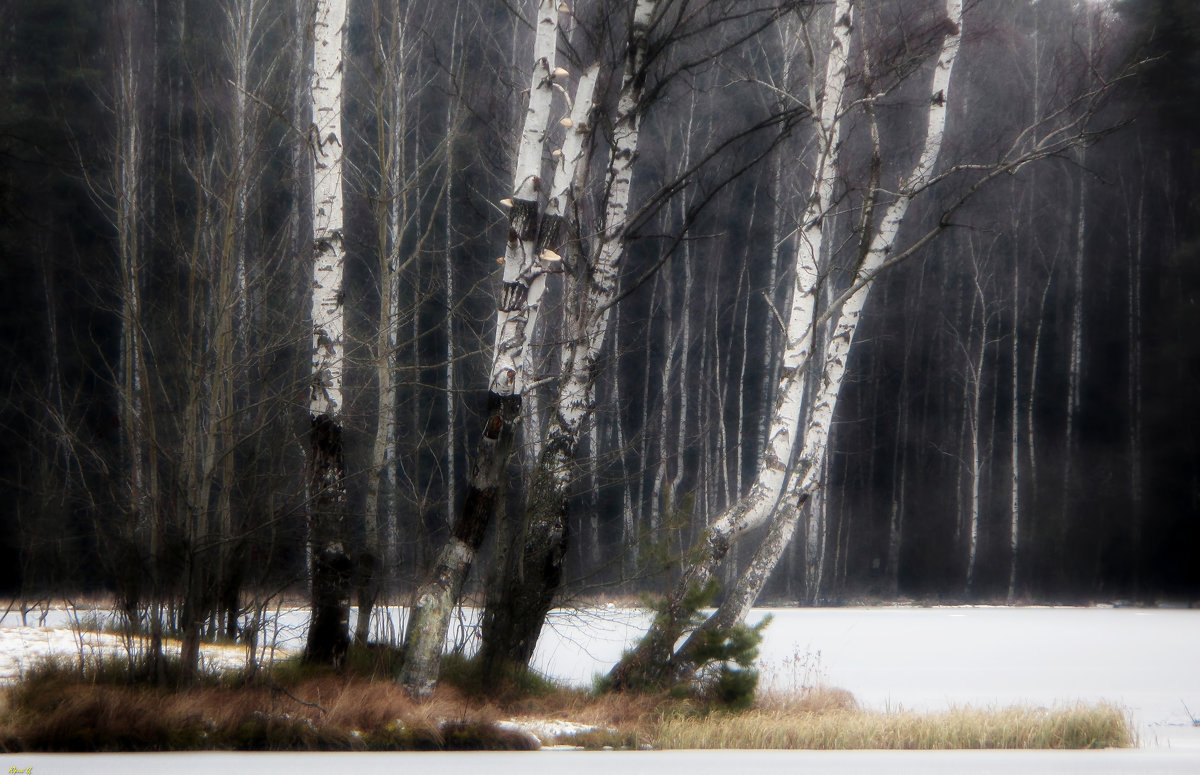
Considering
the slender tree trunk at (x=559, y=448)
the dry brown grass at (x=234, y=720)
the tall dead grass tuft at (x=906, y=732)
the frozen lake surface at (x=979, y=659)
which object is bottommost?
the frozen lake surface at (x=979, y=659)

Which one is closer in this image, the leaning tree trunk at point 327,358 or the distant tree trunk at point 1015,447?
the leaning tree trunk at point 327,358

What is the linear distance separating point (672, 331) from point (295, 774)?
15095 mm

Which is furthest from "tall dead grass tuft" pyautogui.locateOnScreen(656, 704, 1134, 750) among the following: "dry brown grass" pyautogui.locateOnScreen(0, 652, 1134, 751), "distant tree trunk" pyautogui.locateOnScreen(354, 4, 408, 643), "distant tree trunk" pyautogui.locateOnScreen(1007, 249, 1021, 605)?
"distant tree trunk" pyautogui.locateOnScreen(1007, 249, 1021, 605)

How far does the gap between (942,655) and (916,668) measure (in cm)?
101

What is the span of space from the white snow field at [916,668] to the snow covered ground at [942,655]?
0.08 ft

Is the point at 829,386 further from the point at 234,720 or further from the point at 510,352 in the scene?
the point at 234,720

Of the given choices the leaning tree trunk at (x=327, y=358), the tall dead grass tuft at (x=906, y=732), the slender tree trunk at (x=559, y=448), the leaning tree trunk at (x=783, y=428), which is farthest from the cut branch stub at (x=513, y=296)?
the tall dead grass tuft at (x=906, y=732)

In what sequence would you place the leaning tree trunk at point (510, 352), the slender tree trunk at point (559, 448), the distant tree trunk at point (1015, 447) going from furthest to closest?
the distant tree trunk at point (1015, 447) < the slender tree trunk at point (559, 448) < the leaning tree trunk at point (510, 352)

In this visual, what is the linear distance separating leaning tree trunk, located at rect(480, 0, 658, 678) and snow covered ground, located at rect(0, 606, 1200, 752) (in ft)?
1.20

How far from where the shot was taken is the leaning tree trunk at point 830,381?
24.5ft

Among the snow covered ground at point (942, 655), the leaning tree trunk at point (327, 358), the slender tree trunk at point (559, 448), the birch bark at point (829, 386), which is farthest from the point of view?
the birch bark at point (829, 386)

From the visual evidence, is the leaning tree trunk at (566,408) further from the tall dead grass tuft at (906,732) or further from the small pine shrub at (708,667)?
the tall dead grass tuft at (906,732)

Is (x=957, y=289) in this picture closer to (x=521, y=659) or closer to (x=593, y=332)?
(x=593, y=332)

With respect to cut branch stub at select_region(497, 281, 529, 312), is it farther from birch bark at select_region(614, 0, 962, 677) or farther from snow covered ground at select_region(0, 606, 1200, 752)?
birch bark at select_region(614, 0, 962, 677)
